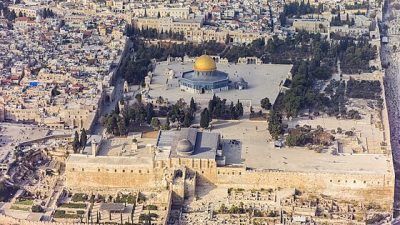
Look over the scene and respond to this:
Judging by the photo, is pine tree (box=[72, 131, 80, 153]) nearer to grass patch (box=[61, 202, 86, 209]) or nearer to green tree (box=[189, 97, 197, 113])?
grass patch (box=[61, 202, 86, 209])

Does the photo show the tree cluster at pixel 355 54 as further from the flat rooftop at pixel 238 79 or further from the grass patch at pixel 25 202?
the grass patch at pixel 25 202

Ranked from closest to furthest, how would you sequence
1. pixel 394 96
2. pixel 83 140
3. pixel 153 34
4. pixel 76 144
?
pixel 76 144 → pixel 83 140 → pixel 394 96 → pixel 153 34

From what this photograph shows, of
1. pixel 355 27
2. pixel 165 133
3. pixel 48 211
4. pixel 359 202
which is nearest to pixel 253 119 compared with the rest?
pixel 165 133

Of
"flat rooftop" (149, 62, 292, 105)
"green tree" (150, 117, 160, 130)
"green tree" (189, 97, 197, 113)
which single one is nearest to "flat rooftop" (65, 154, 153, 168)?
"green tree" (150, 117, 160, 130)

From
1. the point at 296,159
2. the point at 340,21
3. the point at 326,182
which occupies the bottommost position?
the point at 326,182

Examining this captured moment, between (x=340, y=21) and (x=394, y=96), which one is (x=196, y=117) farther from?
(x=340, y=21)

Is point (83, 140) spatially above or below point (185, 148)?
below

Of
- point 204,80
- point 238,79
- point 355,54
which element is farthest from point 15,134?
point 355,54

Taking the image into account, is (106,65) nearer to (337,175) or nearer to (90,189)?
(90,189)
